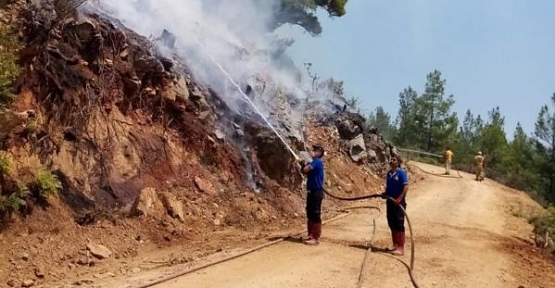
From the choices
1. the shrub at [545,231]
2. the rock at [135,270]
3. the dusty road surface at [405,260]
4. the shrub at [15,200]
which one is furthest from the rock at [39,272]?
the shrub at [545,231]

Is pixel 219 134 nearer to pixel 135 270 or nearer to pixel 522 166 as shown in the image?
pixel 135 270

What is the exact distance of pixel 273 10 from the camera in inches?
1199

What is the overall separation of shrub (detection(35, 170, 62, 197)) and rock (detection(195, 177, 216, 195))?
11.8 ft

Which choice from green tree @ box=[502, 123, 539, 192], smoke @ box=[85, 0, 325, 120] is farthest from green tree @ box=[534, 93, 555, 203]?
smoke @ box=[85, 0, 325, 120]

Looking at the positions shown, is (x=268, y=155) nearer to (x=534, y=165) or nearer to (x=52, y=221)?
(x=52, y=221)

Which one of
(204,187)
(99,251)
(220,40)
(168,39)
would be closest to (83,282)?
(99,251)

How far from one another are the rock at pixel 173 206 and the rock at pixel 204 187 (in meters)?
1.18

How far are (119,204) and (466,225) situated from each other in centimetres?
924

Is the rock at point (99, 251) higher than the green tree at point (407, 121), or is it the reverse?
the green tree at point (407, 121)

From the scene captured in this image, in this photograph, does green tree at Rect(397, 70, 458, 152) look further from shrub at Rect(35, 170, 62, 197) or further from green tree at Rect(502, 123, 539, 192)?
shrub at Rect(35, 170, 62, 197)

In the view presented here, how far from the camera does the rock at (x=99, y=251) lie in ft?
30.7

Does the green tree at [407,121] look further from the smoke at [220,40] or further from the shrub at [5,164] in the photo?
the shrub at [5,164]

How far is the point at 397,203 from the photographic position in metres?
10.9

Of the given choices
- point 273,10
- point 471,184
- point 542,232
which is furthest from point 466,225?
point 273,10
